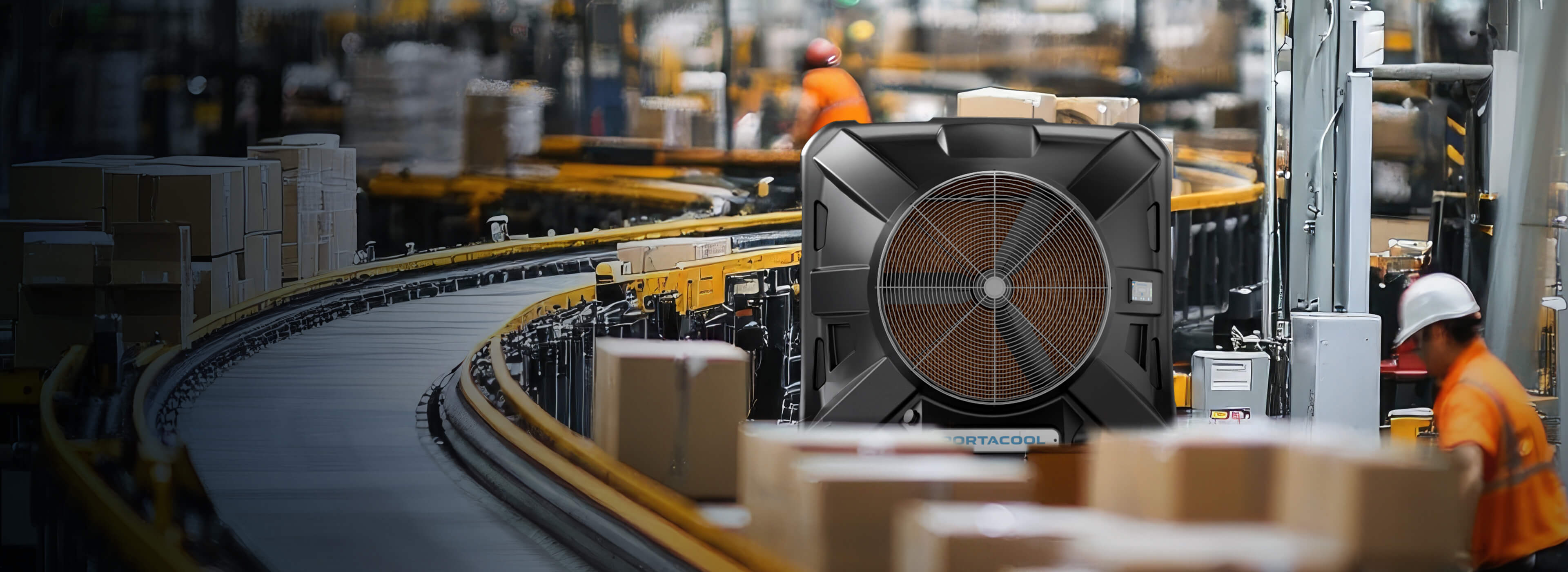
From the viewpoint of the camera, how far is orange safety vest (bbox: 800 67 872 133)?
3.39m

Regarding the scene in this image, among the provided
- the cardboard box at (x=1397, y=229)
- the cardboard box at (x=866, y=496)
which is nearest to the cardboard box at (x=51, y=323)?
the cardboard box at (x=866, y=496)

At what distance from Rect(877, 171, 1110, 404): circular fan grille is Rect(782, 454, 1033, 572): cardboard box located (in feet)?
1.95

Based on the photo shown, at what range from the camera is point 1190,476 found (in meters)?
1.80

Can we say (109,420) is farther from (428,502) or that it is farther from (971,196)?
(971,196)

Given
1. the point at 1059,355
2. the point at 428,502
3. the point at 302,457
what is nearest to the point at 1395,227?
the point at 1059,355

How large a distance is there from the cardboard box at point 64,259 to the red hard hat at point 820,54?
1831 mm

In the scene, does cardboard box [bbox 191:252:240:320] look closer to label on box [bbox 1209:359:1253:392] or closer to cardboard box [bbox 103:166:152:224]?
cardboard box [bbox 103:166:152:224]

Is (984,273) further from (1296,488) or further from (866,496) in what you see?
(1296,488)

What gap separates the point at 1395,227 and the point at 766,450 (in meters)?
2.79

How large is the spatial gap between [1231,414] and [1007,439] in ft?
5.01

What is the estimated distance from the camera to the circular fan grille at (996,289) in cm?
253

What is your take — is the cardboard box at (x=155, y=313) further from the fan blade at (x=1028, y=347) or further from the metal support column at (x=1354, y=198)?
the metal support column at (x=1354, y=198)

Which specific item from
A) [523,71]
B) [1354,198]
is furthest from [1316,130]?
[523,71]

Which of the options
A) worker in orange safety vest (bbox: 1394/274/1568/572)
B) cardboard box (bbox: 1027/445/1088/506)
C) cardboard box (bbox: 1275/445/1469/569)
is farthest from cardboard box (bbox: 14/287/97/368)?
worker in orange safety vest (bbox: 1394/274/1568/572)
